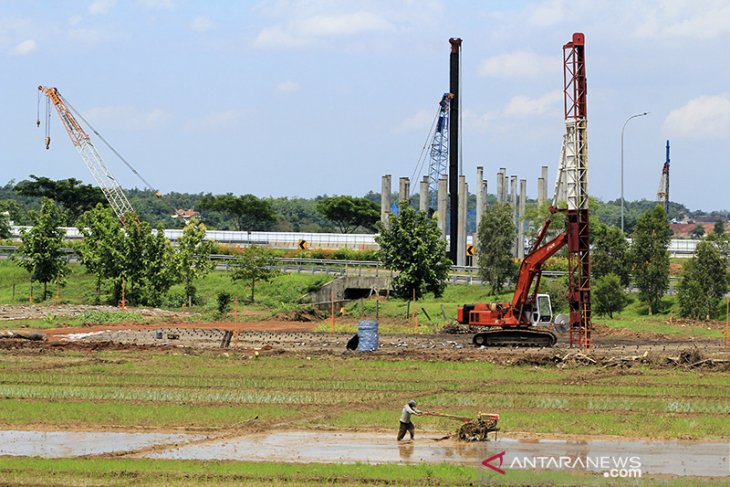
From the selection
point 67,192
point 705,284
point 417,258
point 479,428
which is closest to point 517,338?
point 417,258

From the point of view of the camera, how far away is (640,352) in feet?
173

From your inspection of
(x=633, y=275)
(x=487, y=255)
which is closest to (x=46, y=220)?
(x=487, y=255)

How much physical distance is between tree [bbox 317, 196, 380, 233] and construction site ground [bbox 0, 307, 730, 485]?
11254cm

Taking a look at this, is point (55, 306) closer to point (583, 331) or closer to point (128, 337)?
point (128, 337)

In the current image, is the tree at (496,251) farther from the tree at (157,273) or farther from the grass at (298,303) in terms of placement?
the tree at (157,273)

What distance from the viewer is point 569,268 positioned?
55.5 m

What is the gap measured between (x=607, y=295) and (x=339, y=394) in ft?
128

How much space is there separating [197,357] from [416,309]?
2461cm

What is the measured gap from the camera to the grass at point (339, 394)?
3441 centimetres

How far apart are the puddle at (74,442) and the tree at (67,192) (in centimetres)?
11937

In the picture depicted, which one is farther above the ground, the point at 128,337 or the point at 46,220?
the point at 46,220

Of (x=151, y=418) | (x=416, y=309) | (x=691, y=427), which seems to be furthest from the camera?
(x=416, y=309)

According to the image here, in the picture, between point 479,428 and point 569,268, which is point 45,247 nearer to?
point 569,268

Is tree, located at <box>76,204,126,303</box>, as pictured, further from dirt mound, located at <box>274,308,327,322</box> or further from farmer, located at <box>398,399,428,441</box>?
farmer, located at <box>398,399,428,441</box>
